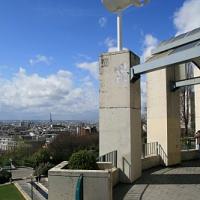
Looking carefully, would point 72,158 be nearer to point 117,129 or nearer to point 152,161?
point 117,129

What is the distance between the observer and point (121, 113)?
10.8 metres

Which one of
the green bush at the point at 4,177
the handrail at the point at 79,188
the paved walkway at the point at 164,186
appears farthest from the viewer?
the green bush at the point at 4,177

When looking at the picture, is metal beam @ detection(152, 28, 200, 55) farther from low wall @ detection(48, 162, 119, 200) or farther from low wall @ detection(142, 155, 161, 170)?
low wall @ detection(48, 162, 119, 200)

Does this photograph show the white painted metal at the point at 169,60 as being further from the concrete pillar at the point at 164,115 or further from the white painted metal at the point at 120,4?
the concrete pillar at the point at 164,115

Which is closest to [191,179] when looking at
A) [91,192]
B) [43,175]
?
[91,192]

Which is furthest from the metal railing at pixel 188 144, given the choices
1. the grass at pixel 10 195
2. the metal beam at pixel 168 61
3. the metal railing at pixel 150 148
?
the grass at pixel 10 195

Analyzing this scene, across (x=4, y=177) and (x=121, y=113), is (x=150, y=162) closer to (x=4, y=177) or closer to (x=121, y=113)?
(x=121, y=113)

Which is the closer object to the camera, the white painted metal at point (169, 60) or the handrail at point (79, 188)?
the handrail at point (79, 188)

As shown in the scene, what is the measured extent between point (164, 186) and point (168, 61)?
3.35 meters

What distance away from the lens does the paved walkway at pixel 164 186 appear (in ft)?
29.1

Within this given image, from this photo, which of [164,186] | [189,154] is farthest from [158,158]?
[164,186]

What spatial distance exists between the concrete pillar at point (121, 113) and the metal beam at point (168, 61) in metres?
0.37

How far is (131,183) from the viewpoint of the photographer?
407 inches

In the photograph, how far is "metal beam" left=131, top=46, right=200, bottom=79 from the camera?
8648 mm
